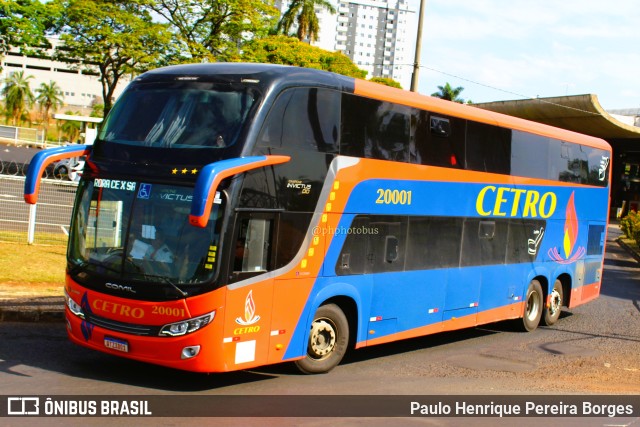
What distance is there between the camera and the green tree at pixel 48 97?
4198 inches

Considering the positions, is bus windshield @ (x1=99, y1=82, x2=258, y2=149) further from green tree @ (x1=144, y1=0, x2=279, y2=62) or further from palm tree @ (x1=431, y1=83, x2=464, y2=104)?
palm tree @ (x1=431, y1=83, x2=464, y2=104)

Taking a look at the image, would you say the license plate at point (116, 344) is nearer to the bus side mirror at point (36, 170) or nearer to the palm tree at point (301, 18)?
the bus side mirror at point (36, 170)

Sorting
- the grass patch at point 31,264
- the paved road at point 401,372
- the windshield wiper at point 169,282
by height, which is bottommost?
the paved road at point 401,372

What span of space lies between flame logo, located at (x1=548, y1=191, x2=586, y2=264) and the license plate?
10.0 m

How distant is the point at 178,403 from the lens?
8.25 metres

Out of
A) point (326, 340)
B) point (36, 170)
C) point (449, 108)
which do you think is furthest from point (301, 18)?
point (36, 170)

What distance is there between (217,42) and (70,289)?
54.0ft

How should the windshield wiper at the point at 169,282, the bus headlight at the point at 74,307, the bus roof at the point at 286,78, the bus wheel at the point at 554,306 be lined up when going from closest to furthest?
1. the windshield wiper at the point at 169,282
2. the bus headlight at the point at 74,307
3. the bus roof at the point at 286,78
4. the bus wheel at the point at 554,306

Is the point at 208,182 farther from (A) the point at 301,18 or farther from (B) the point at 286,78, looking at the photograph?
(A) the point at 301,18

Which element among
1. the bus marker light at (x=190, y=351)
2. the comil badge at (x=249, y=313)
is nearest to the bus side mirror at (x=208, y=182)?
the comil badge at (x=249, y=313)

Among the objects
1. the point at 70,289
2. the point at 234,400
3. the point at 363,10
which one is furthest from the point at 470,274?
the point at 363,10

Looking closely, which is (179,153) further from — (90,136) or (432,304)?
(90,136)

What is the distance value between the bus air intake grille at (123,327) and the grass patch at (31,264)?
5.75 meters

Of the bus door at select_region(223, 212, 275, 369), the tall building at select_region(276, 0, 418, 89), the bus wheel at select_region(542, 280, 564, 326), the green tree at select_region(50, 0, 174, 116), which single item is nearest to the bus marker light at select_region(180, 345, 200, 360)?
the bus door at select_region(223, 212, 275, 369)
